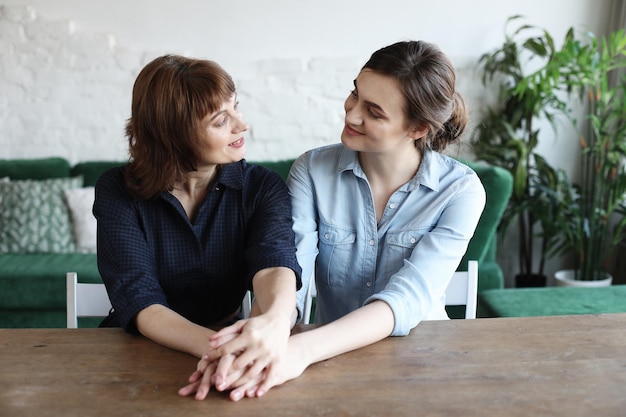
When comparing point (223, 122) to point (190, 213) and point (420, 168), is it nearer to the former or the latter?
point (190, 213)

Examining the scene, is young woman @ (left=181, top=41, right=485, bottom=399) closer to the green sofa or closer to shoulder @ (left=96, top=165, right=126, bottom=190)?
shoulder @ (left=96, top=165, right=126, bottom=190)

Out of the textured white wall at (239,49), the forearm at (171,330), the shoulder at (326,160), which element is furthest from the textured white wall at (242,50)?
the forearm at (171,330)

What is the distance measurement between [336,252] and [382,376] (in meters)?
0.56

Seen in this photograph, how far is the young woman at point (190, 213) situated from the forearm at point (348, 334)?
0.12m

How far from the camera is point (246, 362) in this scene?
1.22m

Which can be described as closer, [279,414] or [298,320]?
[279,414]

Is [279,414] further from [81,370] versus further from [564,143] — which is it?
[564,143]

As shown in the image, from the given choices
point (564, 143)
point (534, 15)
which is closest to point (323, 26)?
point (534, 15)

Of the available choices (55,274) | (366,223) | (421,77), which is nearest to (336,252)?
(366,223)

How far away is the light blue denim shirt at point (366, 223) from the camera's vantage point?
1.64 m

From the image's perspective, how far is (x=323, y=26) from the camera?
4070mm

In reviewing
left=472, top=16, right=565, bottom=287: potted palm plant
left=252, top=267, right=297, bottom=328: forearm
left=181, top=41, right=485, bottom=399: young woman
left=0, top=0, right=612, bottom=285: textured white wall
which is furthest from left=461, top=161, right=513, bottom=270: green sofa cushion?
left=252, top=267, right=297, bottom=328: forearm

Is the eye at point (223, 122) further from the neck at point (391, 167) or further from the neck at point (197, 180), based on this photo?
the neck at point (391, 167)

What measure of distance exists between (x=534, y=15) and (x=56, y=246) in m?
2.99
